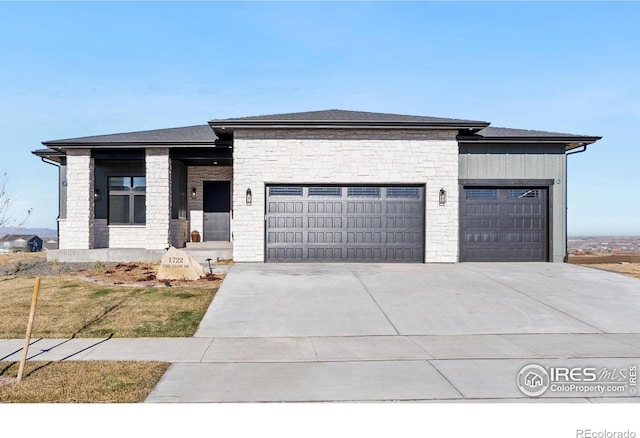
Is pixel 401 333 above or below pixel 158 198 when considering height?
below

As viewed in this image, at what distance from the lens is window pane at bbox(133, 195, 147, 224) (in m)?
17.8

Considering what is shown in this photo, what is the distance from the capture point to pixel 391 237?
15.4 m

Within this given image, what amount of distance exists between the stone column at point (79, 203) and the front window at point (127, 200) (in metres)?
0.96

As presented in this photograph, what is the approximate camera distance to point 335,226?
15.2m

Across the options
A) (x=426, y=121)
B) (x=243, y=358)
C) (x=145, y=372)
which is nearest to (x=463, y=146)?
(x=426, y=121)

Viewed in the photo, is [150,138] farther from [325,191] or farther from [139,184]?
[325,191]

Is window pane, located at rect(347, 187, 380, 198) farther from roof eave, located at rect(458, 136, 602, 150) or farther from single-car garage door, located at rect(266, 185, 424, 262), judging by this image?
roof eave, located at rect(458, 136, 602, 150)

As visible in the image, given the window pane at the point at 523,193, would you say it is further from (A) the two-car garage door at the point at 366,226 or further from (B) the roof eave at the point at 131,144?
(B) the roof eave at the point at 131,144

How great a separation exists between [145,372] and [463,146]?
13.6 m

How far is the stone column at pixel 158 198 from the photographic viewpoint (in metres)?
16.8

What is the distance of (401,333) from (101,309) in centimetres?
623

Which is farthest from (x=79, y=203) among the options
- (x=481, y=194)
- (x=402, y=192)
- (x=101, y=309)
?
(x=481, y=194)

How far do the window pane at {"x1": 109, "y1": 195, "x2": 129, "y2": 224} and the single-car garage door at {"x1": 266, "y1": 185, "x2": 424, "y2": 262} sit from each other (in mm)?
6600
